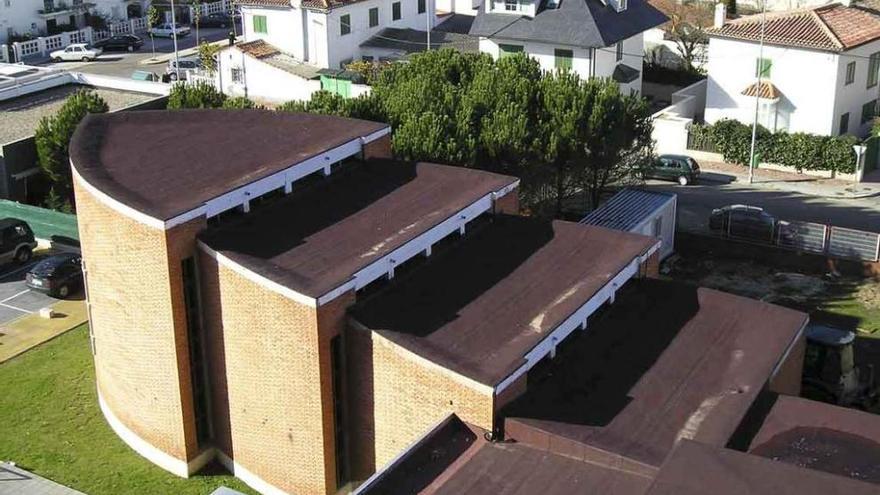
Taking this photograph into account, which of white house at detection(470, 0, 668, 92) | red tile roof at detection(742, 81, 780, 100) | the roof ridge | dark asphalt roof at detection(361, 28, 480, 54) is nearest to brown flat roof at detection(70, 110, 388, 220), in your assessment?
white house at detection(470, 0, 668, 92)

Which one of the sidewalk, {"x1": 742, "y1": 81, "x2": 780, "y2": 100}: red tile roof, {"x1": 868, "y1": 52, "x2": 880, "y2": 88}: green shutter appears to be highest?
{"x1": 868, "y1": 52, "x2": 880, "y2": 88}: green shutter

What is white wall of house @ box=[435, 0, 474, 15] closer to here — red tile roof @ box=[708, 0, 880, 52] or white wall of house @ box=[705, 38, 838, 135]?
red tile roof @ box=[708, 0, 880, 52]

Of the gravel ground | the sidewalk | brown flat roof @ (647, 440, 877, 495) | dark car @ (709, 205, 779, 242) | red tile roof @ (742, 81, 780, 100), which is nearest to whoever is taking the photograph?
brown flat roof @ (647, 440, 877, 495)

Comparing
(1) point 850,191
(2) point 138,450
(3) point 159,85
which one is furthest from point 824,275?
(3) point 159,85

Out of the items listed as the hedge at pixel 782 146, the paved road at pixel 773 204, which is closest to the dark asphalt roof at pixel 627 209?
the paved road at pixel 773 204

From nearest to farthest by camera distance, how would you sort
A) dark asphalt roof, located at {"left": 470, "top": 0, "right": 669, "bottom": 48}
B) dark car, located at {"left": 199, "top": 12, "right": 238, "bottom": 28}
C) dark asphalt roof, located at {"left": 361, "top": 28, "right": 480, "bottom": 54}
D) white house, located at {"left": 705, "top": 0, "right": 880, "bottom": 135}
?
white house, located at {"left": 705, "top": 0, "right": 880, "bottom": 135} → dark asphalt roof, located at {"left": 470, "top": 0, "right": 669, "bottom": 48} → dark asphalt roof, located at {"left": 361, "top": 28, "right": 480, "bottom": 54} → dark car, located at {"left": 199, "top": 12, "right": 238, "bottom": 28}

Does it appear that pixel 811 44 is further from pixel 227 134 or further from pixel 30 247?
pixel 30 247
